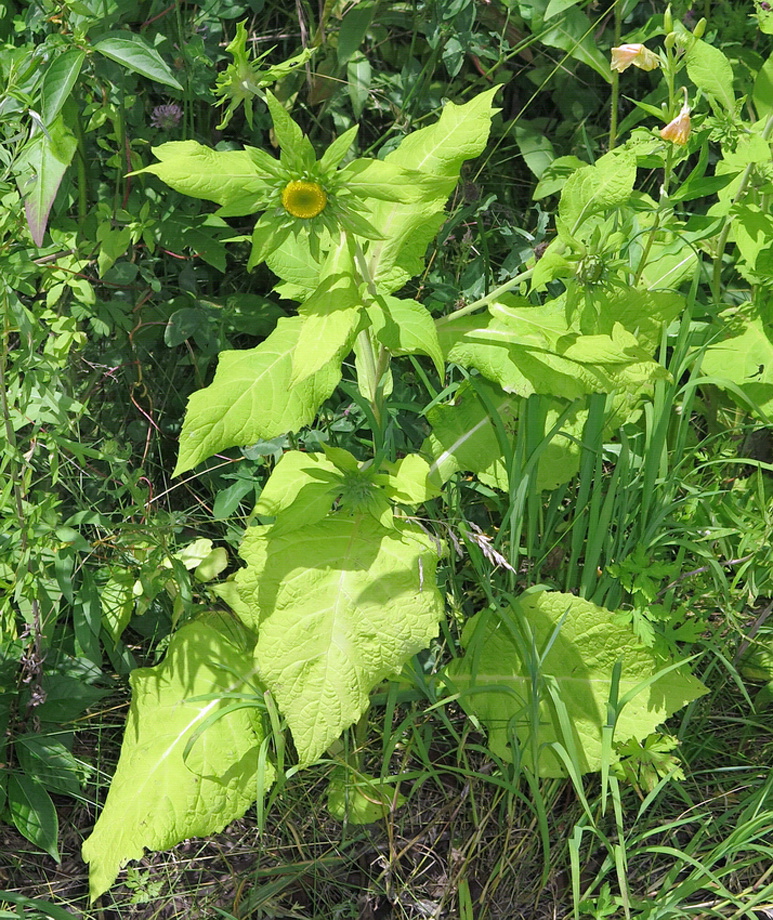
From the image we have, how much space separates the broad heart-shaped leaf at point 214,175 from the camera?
3.76 feet

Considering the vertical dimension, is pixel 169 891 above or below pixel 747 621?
below

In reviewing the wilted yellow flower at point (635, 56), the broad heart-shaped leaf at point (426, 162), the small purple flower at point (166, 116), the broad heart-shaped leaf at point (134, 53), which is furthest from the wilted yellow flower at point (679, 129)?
the small purple flower at point (166, 116)

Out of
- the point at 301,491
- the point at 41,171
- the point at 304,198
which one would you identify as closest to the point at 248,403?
the point at 301,491

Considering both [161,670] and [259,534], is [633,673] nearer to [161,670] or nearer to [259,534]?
[259,534]

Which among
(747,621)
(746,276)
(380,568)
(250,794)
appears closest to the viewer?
(380,568)

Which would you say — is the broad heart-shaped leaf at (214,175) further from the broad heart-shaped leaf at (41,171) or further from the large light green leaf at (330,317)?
the broad heart-shaped leaf at (41,171)

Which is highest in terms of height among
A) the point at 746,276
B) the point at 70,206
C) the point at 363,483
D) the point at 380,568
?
the point at 70,206

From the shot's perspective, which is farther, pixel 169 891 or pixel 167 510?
pixel 167 510

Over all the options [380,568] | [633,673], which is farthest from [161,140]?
[633,673]

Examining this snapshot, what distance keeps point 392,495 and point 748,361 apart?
2.71 ft

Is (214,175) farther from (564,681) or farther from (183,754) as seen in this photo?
(564,681)

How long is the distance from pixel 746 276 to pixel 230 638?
1.26m

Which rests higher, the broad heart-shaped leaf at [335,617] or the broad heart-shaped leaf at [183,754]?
the broad heart-shaped leaf at [335,617]

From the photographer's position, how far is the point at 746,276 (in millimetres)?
1751
